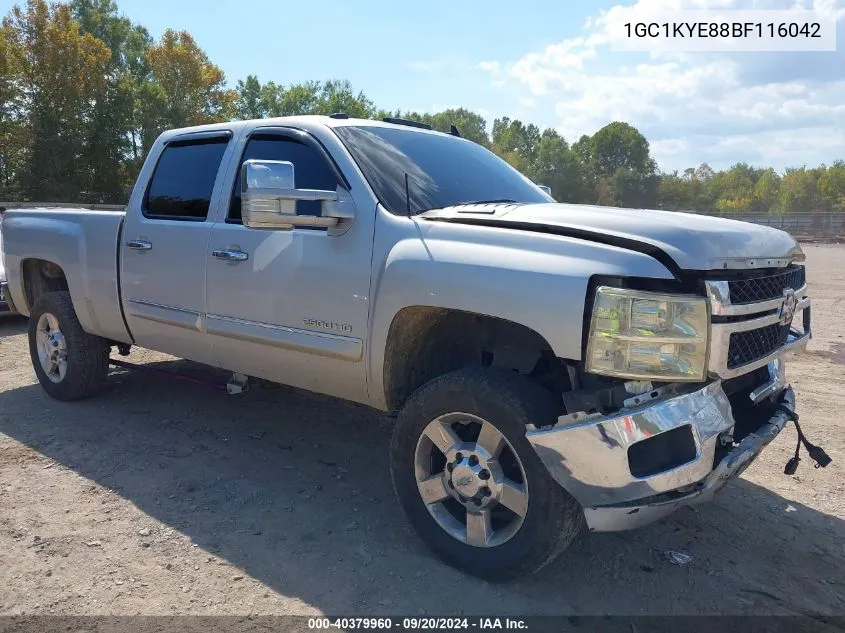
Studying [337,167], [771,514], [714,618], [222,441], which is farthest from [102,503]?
[771,514]

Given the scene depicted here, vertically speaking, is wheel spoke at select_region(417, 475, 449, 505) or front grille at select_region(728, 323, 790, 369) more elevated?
front grille at select_region(728, 323, 790, 369)

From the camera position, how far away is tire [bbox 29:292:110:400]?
5109mm

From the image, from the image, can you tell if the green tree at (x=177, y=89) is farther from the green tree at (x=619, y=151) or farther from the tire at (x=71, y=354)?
the green tree at (x=619, y=151)

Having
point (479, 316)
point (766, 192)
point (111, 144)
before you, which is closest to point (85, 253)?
point (479, 316)

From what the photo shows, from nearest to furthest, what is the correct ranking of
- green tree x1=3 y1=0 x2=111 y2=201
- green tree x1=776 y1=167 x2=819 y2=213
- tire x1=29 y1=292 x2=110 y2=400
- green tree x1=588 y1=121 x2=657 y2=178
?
tire x1=29 y1=292 x2=110 y2=400
green tree x1=3 y1=0 x2=111 y2=201
green tree x1=776 y1=167 x2=819 y2=213
green tree x1=588 y1=121 x2=657 y2=178

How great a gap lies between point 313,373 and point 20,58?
3556 centimetres

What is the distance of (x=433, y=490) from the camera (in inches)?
117

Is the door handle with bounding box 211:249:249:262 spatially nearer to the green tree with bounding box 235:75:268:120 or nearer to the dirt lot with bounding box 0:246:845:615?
the dirt lot with bounding box 0:246:845:615

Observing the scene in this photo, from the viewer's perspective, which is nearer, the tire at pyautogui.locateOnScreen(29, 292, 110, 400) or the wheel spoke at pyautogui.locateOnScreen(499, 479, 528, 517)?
the wheel spoke at pyautogui.locateOnScreen(499, 479, 528, 517)

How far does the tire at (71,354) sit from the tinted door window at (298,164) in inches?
80.9

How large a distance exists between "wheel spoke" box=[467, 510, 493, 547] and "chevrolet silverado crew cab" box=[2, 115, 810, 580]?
12 mm

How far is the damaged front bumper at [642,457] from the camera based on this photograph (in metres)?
2.38

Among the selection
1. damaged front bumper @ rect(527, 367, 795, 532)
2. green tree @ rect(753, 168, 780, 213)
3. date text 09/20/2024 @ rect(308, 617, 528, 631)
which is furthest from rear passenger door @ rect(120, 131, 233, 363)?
green tree @ rect(753, 168, 780, 213)

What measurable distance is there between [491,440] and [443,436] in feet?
0.77
